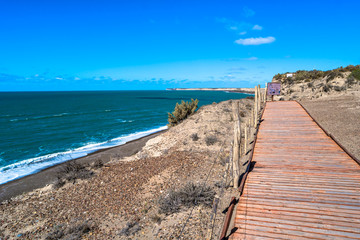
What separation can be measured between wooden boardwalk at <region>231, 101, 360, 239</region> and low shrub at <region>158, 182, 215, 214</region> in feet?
5.82

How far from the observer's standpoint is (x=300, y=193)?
629 centimetres

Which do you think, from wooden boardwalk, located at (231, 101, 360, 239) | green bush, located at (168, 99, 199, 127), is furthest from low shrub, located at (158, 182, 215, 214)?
green bush, located at (168, 99, 199, 127)

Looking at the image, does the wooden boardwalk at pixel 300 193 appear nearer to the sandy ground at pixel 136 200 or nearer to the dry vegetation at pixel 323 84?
the sandy ground at pixel 136 200

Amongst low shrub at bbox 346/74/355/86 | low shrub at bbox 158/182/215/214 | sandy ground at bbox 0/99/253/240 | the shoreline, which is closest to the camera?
sandy ground at bbox 0/99/253/240

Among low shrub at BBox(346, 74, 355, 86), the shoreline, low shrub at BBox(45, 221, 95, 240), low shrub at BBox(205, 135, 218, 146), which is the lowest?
the shoreline

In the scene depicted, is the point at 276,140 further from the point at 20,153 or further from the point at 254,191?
the point at 20,153

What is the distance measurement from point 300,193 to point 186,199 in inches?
157

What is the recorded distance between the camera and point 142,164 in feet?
42.4

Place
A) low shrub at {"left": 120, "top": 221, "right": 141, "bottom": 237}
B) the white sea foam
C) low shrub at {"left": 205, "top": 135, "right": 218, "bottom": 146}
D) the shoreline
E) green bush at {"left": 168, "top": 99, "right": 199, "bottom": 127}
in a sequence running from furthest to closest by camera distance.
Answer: green bush at {"left": 168, "top": 99, "right": 199, "bottom": 127}, the white sea foam, low shrub at {"left": 205, "top": 135, "right": 218, "bottom": 146}, the shoreline, low shrub at {"left": 120, "top": 221, "right": 141, "bottom": 237}

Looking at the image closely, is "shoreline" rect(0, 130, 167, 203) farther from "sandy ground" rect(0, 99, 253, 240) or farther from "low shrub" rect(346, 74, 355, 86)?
"low shrub" rect(346, 74, 355, 86)

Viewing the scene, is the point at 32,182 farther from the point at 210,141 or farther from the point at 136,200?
the point at 210,141

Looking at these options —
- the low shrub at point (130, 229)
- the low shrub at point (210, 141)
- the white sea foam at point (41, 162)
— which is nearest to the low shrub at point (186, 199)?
the low shrub at point (130, 229)

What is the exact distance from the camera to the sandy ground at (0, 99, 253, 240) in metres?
6.89

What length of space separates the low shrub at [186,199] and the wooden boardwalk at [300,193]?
1.77 metres
